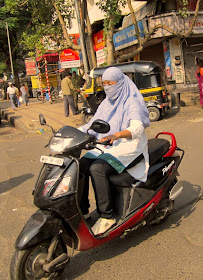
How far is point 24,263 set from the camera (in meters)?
2.35

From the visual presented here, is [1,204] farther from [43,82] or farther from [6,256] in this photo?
[43,82]

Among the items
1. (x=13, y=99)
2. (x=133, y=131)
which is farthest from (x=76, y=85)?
(x=133, y=131)

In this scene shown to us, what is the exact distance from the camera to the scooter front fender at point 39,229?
7.59ft

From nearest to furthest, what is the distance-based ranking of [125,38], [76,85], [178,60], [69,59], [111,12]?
1. [111,12]
2. [76,85]
3. [69,59]
4. [178,60]
5. [125,38]

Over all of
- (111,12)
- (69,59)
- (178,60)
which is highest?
(111,12)

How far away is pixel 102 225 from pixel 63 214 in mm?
476

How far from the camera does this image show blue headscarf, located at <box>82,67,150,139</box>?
9.39 feet

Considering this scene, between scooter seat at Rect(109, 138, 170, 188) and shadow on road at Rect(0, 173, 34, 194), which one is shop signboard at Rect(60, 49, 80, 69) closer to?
shadow on road at Rect(0, 173, 34, 194)

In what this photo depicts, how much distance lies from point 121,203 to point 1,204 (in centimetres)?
236

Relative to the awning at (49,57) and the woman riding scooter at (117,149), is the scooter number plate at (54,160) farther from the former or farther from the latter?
the awning at (49,57)

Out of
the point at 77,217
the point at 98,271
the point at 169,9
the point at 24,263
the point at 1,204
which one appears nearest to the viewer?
the point at 24,263

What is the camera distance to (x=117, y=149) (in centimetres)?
286

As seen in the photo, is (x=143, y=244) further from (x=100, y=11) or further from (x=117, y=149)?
(x=100, y=11)


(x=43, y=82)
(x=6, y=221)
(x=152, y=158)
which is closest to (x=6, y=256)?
(x=6, y=221)
